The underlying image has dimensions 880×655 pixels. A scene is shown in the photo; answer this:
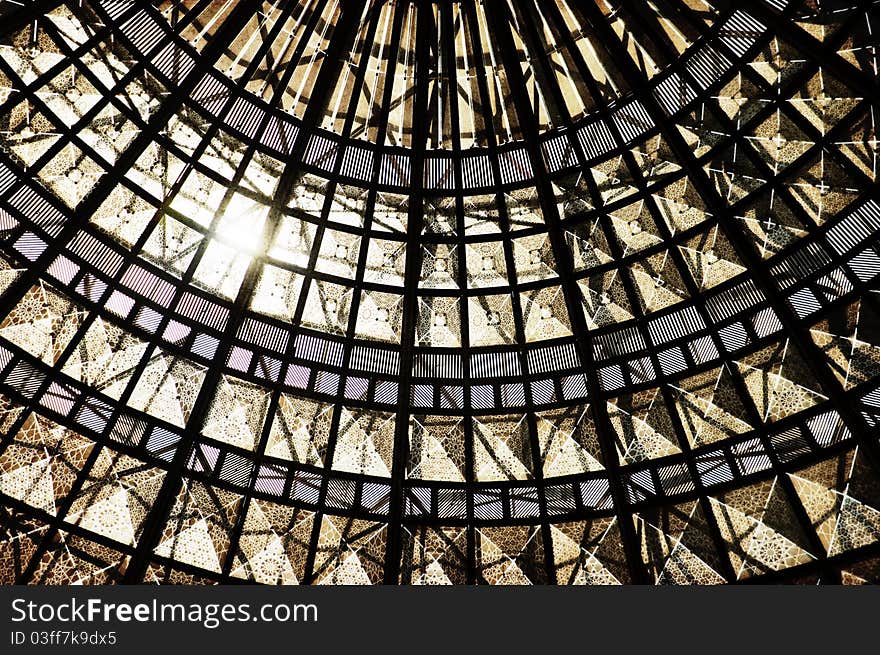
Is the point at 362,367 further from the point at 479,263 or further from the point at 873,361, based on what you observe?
the point at 873,361

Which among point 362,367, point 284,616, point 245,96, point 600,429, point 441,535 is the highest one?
point 245,96

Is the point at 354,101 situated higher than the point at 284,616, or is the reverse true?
the point at 354,101

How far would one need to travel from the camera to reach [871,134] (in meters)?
16.4

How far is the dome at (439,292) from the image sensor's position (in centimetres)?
1722

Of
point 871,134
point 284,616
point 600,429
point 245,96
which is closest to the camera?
point 284,616

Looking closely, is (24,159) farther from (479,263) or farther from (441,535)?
(441,535)

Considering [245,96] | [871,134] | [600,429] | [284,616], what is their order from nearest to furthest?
[284,616] < [871,134] < [245,96] < [600,429]

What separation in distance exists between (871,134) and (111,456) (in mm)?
19266

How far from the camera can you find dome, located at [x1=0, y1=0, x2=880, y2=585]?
17219mm

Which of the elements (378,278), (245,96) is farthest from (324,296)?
(245,96)

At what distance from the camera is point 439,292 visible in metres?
20.5

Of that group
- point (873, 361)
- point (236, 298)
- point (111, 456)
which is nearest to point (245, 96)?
point (236, 298)

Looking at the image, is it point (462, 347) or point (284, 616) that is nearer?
point (284, 616)

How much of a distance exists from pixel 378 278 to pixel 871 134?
12.2 meters
